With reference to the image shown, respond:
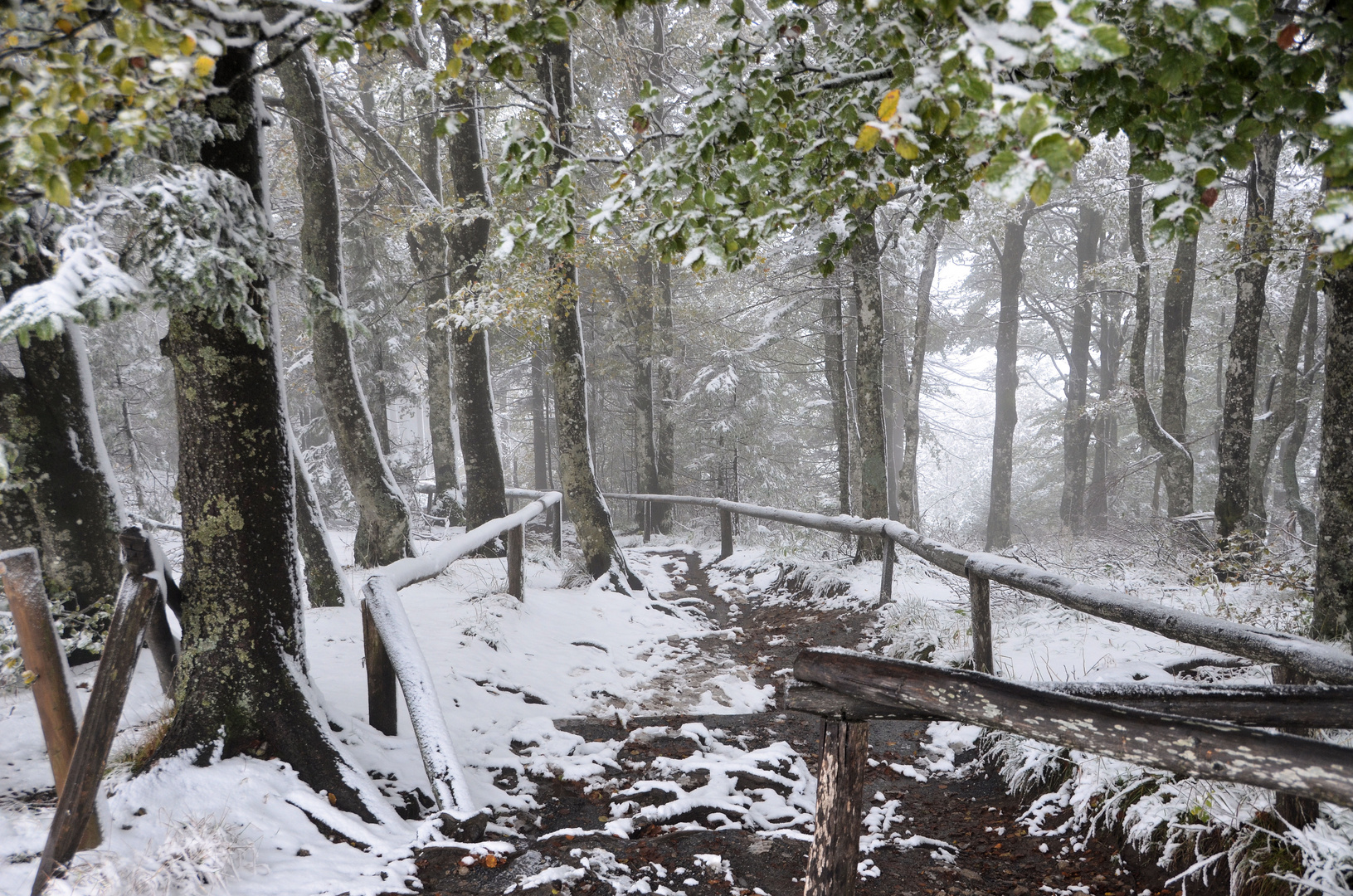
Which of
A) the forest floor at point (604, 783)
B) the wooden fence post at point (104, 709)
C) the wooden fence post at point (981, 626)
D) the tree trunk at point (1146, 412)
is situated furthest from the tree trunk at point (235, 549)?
the tree trunk at point (1146, 412)

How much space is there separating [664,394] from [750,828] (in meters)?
14.8

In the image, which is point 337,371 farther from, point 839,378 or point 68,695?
point 839,378

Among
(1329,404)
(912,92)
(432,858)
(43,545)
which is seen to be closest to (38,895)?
(432,858)

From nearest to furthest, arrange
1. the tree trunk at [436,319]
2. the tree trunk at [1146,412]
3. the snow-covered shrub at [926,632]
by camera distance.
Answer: the snow-covered shrub at [926,632], the tree trunk at [1146,412], the tree trunk at [436,319]

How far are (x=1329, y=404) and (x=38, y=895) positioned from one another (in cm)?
722

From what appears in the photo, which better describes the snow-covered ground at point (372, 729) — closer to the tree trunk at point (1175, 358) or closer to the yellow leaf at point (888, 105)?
the yellow leaf at point (888, 105)

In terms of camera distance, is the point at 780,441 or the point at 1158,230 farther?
the point at 780,441

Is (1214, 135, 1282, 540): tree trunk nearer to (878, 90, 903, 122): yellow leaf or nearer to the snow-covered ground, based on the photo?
the snow-covered ground

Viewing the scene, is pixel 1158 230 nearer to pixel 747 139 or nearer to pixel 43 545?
pixel 747 139

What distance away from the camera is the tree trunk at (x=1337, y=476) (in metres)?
4.48

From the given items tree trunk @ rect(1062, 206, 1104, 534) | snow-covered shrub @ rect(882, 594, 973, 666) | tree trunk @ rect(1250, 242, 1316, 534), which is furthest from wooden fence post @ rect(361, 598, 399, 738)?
tree trunk @ rect(1062, 206, 1104, 534)

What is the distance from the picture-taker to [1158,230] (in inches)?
83.6

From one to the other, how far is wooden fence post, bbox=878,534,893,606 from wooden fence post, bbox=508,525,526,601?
13.3ft

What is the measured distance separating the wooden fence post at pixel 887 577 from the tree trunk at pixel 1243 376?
3726 mm
